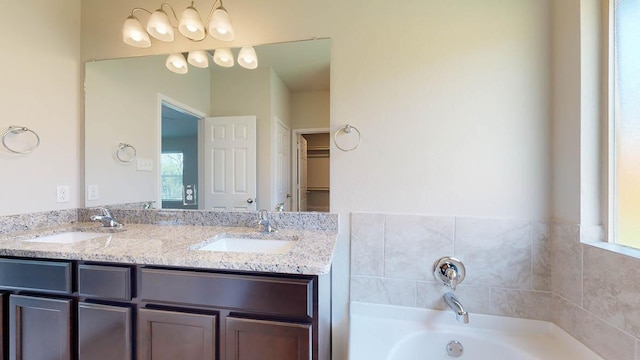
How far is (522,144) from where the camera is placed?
4.16 ft

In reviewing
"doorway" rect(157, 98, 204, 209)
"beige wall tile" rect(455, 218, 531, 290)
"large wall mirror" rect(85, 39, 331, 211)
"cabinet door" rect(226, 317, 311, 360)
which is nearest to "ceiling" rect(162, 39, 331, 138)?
"large wall mirror" rect(85, 39, 331, 211)

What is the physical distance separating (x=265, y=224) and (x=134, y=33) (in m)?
1.38

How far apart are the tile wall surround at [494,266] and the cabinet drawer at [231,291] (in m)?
0.56

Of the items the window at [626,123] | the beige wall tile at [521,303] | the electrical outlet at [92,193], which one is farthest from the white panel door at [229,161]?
the window at [626,123]

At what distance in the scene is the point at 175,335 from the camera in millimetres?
989

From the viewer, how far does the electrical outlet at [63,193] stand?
1.60 m

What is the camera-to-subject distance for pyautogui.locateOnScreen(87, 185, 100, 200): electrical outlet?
1.71 meters

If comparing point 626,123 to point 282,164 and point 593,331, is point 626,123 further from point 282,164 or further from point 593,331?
point 282,164

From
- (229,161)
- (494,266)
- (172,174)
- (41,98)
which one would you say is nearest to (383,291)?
(494,266)

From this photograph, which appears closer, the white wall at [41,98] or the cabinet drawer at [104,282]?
the cabinet drawer at [104,282]

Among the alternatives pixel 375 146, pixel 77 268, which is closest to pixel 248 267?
pixel 77 268

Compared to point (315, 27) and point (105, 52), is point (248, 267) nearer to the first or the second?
point (315, 27)

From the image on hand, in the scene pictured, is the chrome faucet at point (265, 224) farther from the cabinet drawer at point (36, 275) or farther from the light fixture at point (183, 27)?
the light fixture at point (183, 27)

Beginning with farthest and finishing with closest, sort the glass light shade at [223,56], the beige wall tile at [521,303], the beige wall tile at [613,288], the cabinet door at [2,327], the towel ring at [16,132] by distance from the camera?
the glass light shade at [223,56] → the towel ring at [16,132] → the beige wall tile at [521,303] → the cabinet door at [2,327] → the beige wall tile at [613,288]
